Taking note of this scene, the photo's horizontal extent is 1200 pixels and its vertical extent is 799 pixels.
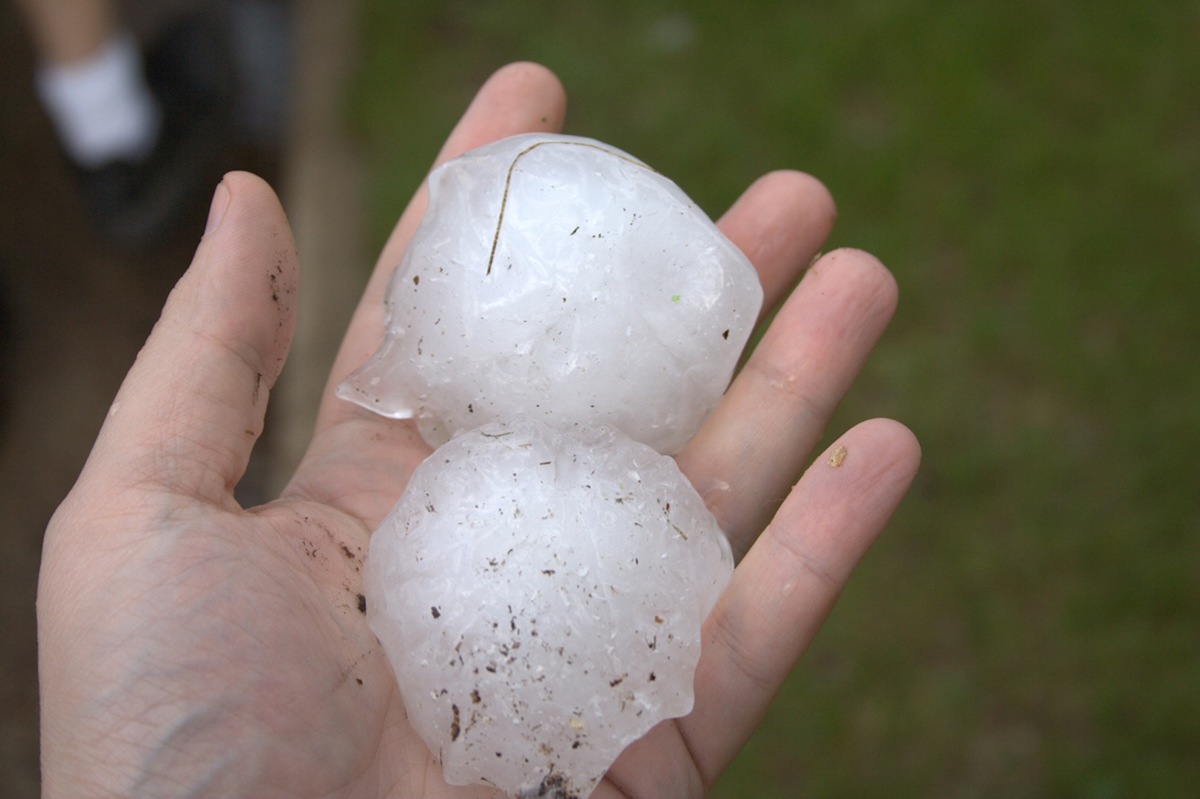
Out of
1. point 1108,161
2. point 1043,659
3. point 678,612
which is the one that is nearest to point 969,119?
point 1108,161

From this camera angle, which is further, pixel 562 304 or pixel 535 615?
pixel 562 304

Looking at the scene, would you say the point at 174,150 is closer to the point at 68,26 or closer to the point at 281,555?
the point at 68,26

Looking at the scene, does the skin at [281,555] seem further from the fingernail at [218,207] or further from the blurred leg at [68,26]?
the blurred leg at [68,26]

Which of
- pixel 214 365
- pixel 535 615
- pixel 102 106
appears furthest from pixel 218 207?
pixel 102 106

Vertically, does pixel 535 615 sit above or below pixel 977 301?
above

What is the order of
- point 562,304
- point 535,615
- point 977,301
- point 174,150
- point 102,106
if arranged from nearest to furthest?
point 535,615, point 562,304, point 977,301, point 102,106, point 174,150

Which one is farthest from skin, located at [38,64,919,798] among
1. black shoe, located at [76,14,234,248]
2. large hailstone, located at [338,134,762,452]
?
black shoe, located at [76,14,234,248]

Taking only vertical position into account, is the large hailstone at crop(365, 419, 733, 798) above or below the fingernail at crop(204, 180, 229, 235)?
below

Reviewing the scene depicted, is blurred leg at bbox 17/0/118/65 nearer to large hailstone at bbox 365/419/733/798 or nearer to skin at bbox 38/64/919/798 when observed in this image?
skin at bbox 38/64/919/798
